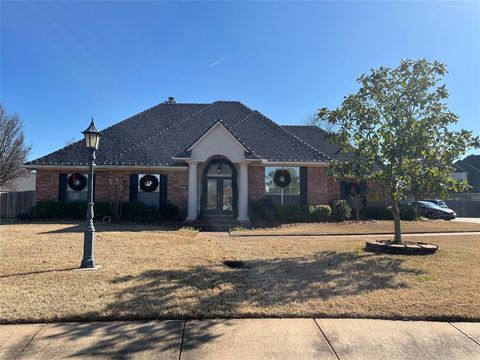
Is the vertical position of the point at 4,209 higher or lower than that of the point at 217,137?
lower

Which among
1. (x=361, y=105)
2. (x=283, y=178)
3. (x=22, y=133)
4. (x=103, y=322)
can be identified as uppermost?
(x=22, y=133)

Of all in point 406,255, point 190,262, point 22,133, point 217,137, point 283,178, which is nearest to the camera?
point 190,262

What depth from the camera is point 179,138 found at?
69.1 ft

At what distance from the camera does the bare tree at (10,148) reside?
3041 cm

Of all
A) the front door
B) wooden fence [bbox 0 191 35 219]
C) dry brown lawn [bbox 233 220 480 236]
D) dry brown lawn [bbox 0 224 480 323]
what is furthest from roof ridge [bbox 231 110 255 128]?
wooden fence [bbox 0 191 35 219]

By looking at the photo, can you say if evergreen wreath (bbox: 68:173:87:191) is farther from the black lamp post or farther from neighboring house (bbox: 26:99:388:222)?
the black lamp post

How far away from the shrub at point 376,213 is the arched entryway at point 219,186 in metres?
7.38

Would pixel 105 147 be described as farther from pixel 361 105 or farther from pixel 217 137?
pixel 361 105

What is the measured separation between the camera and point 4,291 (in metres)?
5.94

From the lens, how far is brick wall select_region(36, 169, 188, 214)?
62.8 ft

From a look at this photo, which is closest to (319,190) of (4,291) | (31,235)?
(31,235)

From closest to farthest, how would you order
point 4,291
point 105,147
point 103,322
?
1. point 103,322
2. point 4,291
3. point 105,147

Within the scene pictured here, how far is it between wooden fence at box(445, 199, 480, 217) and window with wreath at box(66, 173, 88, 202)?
3361cm

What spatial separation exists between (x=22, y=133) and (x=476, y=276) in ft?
115
